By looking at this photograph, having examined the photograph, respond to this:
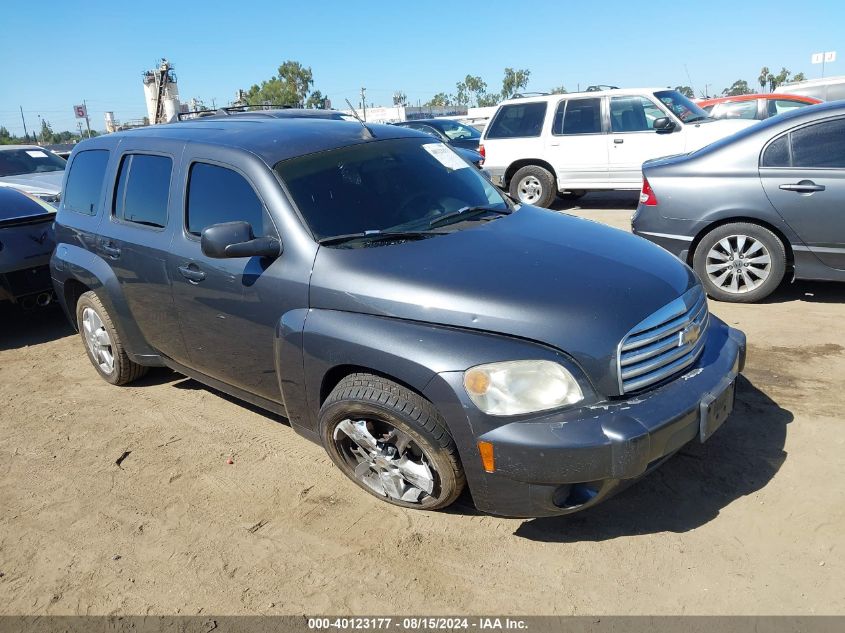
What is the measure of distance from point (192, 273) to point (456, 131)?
13.7 meters

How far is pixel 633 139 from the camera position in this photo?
10.2 meters

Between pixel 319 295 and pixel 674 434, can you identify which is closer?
pixel 674 434

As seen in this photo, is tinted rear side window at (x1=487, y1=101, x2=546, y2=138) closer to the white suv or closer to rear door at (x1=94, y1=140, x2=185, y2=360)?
the white suv

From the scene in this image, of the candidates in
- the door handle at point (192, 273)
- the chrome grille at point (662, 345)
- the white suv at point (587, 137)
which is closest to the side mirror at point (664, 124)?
the white suv at point (587, 137)

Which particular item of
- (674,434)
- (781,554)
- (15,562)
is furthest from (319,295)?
(781,554)

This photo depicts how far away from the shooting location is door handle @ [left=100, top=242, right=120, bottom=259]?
4.36 meters

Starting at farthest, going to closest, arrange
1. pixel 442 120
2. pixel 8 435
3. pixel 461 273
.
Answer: pixel 442 120 < pixel 8 435 < pixel 461 273

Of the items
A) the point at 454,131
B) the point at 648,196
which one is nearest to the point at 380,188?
the point at 648,196

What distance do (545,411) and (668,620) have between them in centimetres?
87

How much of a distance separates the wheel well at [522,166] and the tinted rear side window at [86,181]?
7.44m

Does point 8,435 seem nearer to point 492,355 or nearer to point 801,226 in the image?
point 492,355

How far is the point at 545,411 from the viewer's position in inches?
104

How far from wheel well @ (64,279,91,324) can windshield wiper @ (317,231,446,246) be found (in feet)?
8.46

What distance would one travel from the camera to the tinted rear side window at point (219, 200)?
11.5ft
